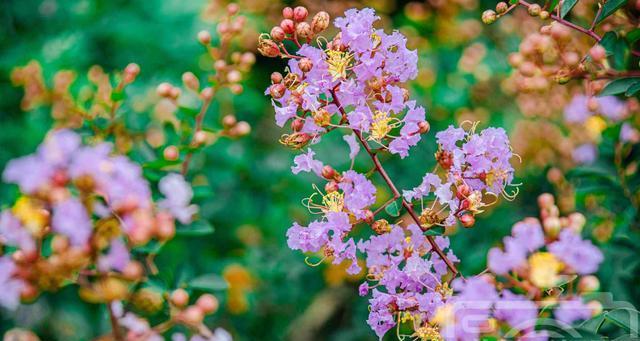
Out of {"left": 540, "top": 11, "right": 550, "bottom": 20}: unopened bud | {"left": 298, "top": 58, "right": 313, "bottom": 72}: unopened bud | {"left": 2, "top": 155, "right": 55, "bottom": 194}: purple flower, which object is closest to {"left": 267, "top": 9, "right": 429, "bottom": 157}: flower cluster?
{"left": 298, "top": 58, "right": 313, "bottom": 72}: unopened bud

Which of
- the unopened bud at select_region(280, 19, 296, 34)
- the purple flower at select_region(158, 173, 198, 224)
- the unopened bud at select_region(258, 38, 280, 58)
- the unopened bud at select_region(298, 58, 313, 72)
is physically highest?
the unopened bud at select_region(280, 19, 296, 34)

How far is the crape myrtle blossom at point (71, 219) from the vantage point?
35.7 inches

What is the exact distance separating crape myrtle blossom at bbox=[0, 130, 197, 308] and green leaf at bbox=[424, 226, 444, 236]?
1.32ft

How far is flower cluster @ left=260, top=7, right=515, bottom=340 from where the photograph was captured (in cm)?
93

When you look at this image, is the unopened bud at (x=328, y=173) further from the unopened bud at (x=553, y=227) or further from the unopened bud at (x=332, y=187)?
the unopened bud at (x=553, y=227)

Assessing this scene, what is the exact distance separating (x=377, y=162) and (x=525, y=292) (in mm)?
304

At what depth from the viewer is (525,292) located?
75 centimetres

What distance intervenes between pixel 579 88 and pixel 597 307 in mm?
1704

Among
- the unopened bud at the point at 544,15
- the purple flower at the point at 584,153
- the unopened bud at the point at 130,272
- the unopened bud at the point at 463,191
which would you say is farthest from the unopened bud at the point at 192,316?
the purple flower at the point at 584,153

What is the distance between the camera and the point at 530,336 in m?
0.69

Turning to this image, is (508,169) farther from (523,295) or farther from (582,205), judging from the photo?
(582,205)

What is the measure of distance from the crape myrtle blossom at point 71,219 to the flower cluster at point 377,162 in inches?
9.5

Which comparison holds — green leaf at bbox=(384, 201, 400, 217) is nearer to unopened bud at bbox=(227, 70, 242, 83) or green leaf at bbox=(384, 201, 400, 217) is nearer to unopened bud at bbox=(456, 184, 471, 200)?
unopened bud at bbox=(456, 184, 471, 200)

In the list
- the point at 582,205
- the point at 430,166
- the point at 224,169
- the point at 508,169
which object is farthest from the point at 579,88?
the point at 508,169
